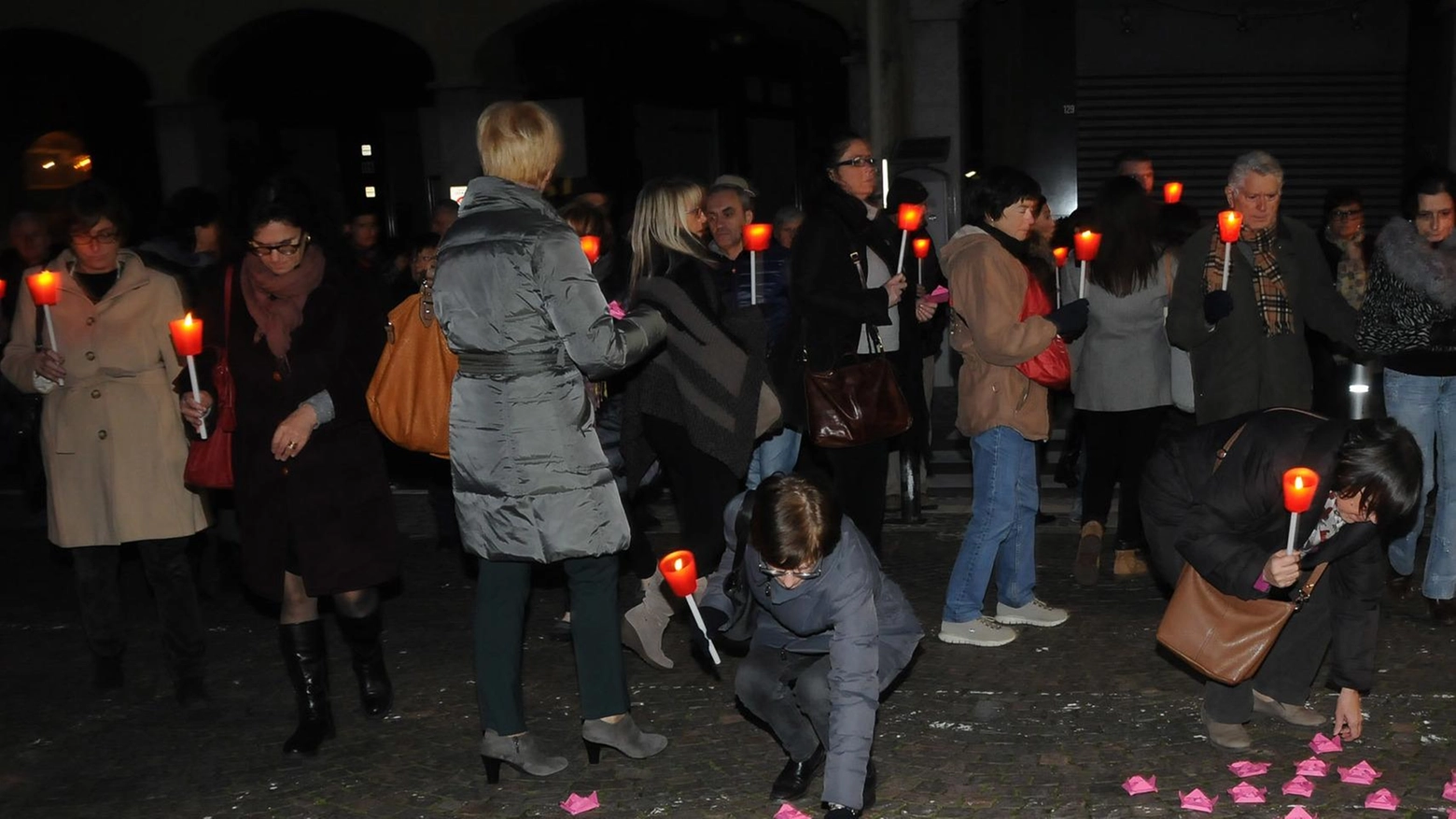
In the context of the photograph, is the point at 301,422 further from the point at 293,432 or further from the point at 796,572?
the point at 796,572

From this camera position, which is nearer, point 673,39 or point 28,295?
point 28,295

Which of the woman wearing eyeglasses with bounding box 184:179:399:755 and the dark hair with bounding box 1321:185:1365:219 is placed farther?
the dark hair with bounding box 1321:185:1365:219

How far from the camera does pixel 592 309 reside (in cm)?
447

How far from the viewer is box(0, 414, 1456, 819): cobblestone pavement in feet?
15.6

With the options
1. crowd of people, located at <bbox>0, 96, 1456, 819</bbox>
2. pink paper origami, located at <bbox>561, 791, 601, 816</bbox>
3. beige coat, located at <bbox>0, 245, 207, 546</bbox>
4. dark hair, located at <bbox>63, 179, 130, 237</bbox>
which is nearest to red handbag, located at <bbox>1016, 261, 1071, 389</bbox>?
crowd of people, located at <bbox>0, 96, 1456, 819</bbox>

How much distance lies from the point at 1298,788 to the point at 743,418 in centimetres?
228

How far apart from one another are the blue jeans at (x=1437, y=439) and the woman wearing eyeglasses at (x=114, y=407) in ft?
15.7

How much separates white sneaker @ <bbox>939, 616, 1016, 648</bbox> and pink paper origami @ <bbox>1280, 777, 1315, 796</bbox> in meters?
1.63

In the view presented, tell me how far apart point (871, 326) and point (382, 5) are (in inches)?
397

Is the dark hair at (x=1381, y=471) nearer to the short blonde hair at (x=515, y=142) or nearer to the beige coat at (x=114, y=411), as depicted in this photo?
the short blonde hair at (x=515, y=142)

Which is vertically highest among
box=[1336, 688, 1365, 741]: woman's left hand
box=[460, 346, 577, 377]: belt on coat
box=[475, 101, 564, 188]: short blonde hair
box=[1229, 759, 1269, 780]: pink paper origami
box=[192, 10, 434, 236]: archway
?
box=[192, 10, 434, 236]: archway

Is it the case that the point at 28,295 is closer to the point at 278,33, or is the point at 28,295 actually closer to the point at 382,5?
the point at 382,5

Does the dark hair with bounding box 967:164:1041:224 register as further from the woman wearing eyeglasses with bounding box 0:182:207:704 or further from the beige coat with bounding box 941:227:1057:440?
the woman wearing eyeglasses with bounding box 0:182:207:704

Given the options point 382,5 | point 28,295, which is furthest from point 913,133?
point 28,295
